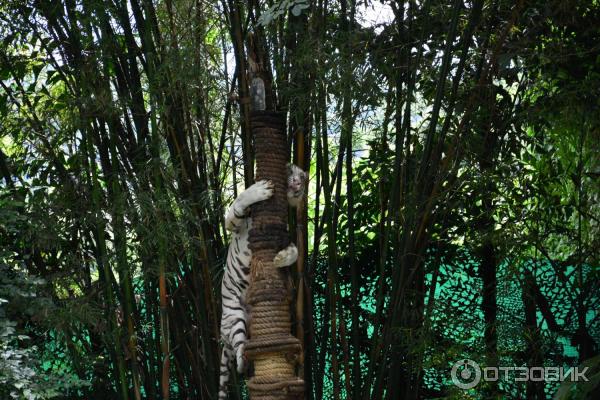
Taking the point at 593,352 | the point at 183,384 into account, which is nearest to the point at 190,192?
the point at 183,384

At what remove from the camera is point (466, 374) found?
368cm

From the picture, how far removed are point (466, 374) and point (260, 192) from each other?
136 centimetres

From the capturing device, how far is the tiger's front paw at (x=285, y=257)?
2910 mm

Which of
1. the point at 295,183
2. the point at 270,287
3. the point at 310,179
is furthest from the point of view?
the point at 310,179

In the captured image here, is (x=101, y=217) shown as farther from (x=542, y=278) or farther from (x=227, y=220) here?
(x=542, y=278)

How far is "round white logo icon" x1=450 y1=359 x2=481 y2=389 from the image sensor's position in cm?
366

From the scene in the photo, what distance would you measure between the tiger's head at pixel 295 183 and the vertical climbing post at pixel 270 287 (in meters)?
0.05

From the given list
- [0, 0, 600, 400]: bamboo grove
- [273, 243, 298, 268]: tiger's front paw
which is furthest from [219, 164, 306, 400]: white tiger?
[0, 0, 600, 400]: bamboo grove

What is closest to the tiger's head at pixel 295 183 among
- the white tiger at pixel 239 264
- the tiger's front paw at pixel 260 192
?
the white tiger at pixel 239 264

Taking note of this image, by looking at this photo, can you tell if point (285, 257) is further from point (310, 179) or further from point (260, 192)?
point (310, 179)

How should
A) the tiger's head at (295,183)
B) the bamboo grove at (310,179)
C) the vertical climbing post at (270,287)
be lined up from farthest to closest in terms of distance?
the bamboo grove at (310,179)
the tiger's head at (295,183)
the vertical climbing post at (270,287)

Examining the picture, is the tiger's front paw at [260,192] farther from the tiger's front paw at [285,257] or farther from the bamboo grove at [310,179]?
the bamboo grove at [310,179]

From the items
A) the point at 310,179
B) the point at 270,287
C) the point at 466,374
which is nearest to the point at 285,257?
the point at 270,287

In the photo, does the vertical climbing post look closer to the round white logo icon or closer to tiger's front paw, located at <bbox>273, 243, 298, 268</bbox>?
tiger's front paw, located at <bbox>273, 243, 298, 268</bbox>
